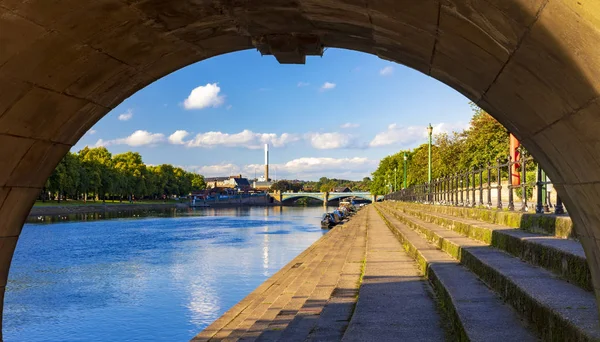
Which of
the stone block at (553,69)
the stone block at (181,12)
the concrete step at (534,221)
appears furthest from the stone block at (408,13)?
the concrete step at (534,221)

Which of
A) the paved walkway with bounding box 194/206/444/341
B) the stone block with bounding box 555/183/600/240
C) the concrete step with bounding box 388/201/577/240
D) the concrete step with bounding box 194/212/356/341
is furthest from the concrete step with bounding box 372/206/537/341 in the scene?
the concrete step with bounding box 194/212/356/341

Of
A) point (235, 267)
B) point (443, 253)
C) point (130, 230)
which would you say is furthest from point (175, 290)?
point (130, 230)

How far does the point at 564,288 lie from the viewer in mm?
5383

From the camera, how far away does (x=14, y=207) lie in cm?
680

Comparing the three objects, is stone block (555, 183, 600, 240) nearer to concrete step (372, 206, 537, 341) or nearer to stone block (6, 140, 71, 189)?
concrete step (372, 206, 537, 341)

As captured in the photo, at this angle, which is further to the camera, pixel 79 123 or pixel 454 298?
pixel 79 123

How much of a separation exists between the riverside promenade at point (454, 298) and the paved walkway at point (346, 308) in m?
0.02

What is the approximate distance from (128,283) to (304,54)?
23870 mm

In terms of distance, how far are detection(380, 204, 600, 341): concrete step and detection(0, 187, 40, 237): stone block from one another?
5.77m

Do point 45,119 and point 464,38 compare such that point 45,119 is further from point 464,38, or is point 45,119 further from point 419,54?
point 464,38

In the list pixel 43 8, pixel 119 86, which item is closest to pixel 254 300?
pixel 119 86

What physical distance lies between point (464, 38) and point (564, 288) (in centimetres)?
291

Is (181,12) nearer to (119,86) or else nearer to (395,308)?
(119,86)

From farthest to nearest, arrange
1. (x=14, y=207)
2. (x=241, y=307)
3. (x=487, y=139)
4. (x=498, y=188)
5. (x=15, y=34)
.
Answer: (x=487, y=139), (x=498, y=188), (x=241, y=307), (x=14, y=207), (x=15, y=34)
